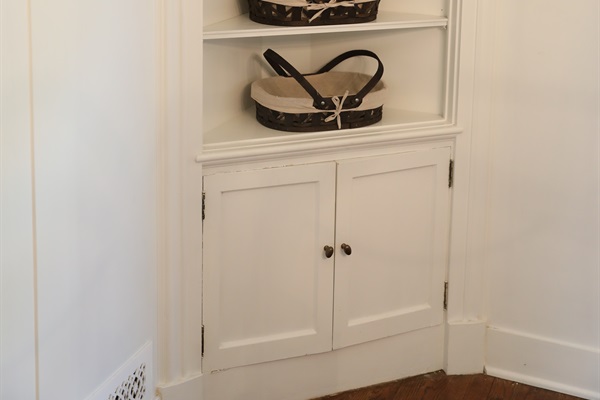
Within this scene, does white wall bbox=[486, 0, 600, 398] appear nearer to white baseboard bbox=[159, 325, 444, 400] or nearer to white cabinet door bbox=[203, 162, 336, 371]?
white baseboard bbox=[159, 325, 444, 400]

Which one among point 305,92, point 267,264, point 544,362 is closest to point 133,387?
point 267,264

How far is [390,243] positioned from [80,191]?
1020 millimetres

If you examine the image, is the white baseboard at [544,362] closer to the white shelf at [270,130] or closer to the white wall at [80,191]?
the white shelf at [270,130]

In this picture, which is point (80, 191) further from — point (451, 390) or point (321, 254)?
point (451, 390)

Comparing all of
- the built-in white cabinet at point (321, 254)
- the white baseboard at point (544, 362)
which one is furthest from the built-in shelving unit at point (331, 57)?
the white baseboard at point (544, 362)

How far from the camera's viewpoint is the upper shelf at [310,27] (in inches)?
87.7

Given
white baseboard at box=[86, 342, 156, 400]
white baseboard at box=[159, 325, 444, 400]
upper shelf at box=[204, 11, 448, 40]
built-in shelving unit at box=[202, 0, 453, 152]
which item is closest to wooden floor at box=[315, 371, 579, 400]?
white baseboard at box=[159, 325, 444, 400]

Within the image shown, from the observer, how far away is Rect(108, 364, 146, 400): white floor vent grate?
208cm

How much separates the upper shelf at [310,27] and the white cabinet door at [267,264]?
1.13 feet

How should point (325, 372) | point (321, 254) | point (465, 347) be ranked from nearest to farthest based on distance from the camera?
1. point (321, 254)
2. point (325, 372)
3. point (465, 347)

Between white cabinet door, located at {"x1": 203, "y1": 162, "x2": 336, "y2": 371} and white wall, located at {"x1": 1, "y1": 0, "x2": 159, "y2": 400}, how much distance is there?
0.20 metres

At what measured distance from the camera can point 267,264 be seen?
7.88 feet

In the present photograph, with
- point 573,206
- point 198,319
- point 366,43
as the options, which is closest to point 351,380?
point 198,319

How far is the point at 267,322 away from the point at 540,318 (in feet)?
2.64
